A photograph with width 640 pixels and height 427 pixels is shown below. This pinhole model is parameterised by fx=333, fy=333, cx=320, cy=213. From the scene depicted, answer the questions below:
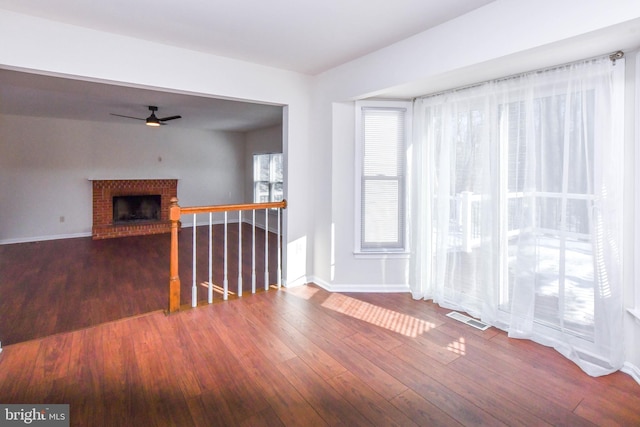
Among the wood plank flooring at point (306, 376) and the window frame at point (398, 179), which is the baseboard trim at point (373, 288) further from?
the wood plank flooring at point (306, 376)

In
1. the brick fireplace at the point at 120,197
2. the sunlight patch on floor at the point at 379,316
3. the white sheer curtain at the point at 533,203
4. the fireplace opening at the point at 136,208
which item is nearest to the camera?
the white sheer curtain at the point at 533,203

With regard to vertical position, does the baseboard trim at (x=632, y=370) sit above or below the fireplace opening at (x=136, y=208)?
below

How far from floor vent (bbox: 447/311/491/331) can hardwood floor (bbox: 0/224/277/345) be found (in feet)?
7.21

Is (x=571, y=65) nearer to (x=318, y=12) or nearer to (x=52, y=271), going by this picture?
(x=318, y=12)

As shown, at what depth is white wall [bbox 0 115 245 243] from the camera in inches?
248

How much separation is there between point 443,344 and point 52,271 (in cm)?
499

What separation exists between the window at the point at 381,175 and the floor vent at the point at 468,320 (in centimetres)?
89

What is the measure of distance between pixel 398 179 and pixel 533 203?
139cm

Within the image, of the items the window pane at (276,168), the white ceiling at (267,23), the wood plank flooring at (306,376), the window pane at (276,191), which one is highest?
the white ceiling at (267,23)

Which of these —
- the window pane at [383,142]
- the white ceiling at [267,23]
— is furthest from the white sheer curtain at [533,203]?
the white ceiling at [267,23]

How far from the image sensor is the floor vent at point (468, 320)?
289cm

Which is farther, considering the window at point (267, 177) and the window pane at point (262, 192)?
the window pane at point (262, 192)

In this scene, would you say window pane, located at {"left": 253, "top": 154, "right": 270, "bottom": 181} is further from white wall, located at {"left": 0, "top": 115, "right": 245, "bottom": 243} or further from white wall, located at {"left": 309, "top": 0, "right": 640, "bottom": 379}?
white wall, located at {"left": 309, "top": 0, "right": 640, "bottom": 379}

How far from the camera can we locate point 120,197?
7.58 meters
